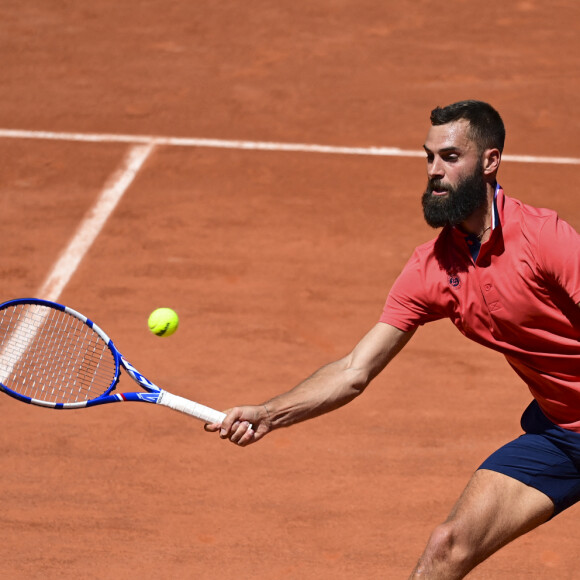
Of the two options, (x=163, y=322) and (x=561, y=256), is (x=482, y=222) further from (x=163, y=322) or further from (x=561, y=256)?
(x=163, y=322)

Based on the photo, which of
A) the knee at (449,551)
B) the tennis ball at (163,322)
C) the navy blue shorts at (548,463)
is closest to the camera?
the knee at (449,551)

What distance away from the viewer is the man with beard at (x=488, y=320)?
4105mm

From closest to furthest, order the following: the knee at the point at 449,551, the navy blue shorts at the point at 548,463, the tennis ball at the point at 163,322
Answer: the knee at the point at 449,551 → the navy blue shorts at the point at 548,463 → the tennis ball at the point at 163,322

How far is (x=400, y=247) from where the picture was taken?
8141 mm

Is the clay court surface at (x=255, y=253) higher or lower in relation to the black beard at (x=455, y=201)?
lower

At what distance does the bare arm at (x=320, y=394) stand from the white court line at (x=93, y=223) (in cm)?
344

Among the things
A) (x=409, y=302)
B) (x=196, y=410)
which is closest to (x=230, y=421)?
(x=196, y=410)

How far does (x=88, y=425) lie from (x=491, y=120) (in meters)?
3.22

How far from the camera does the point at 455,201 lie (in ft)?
13.6

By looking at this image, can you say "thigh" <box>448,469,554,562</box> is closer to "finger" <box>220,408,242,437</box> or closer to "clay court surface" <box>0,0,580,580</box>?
"finger" <box>220,408,242,437</box>

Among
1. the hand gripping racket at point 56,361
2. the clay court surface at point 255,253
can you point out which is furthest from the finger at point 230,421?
the clay court surface at point 255,253

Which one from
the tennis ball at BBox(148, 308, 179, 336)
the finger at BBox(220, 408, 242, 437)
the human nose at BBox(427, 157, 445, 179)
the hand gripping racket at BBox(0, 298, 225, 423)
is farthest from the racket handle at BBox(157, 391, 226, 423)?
the human nose at BBox(427, 157, 445, 179)

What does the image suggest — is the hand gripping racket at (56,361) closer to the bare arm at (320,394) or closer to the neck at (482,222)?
the bare arm at (320,394)

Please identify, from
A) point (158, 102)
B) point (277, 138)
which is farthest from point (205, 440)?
point (158, 102)
